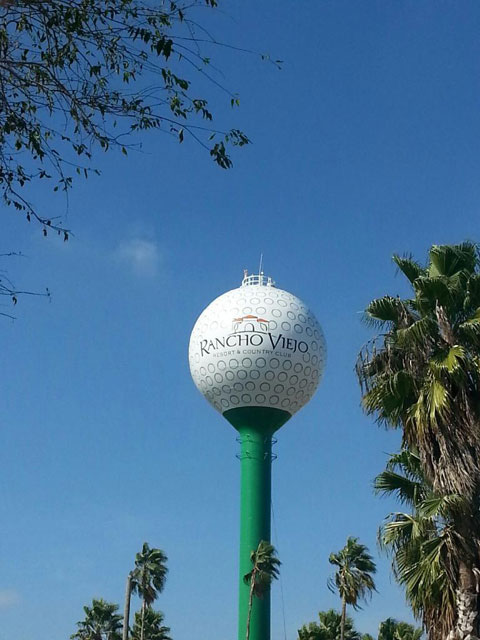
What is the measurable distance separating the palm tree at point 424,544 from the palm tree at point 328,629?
23.1m

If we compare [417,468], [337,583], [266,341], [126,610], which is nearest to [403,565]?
[417,468]

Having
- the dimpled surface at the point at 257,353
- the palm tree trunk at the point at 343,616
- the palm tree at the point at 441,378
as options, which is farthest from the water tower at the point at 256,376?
the palm tree at the point at 441,378

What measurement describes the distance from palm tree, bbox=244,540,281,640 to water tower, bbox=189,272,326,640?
2.31 metres

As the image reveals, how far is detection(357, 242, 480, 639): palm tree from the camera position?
18.1m

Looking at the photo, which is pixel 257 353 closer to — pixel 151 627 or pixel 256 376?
pixel 256 376

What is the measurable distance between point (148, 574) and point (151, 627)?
255cm

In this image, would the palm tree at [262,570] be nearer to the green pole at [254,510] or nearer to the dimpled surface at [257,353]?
the green pole at [254,510]

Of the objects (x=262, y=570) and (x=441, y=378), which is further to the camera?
(x=262, y=570)

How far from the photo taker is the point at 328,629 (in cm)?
4166

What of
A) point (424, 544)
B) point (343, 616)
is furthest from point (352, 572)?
point (424, 544)

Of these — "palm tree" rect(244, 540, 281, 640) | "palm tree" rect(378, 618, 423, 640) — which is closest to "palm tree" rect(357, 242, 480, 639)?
"palm tree" rect(378, 618, 423, 640)

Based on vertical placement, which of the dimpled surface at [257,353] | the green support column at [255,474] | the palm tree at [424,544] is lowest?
the palm tree at [424,544]

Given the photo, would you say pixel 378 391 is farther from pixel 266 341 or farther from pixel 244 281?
pixel 244 281

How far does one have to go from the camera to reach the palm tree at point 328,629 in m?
41.1
